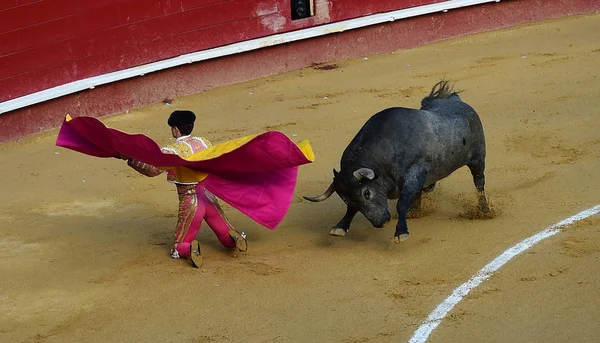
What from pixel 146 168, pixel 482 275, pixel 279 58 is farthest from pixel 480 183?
pixel 279 58

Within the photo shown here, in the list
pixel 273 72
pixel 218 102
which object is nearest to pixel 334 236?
pixel 218 102

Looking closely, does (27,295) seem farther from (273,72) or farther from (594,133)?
(273,72)

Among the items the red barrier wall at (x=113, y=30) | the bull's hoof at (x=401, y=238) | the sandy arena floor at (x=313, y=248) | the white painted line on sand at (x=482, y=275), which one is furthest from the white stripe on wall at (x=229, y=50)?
the white painted line on sand at (x=482, y=275)

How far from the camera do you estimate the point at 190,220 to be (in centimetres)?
685

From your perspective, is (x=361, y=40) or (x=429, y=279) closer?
(x=429, y=279)

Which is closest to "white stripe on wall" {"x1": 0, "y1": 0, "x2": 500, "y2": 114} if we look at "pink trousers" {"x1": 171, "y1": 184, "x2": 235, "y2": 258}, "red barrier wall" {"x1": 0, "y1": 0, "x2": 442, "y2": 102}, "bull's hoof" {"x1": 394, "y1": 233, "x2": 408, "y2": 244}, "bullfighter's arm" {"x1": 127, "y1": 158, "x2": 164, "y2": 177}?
"red barrier wall" {"x1": 0, "y1": 0, "x2": 442, "y2": 102}

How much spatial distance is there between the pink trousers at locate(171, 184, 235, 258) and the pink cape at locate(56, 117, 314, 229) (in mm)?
75

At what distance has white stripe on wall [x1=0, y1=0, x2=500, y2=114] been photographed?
33.7 feet

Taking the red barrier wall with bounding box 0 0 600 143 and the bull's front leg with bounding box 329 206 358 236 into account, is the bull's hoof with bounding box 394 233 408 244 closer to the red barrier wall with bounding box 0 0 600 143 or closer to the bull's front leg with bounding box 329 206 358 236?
the bull's front leg with bounding box 329 206 358 236

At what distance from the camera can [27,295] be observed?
21.6 feet

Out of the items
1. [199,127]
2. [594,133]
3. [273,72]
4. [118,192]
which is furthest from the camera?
[273,72]

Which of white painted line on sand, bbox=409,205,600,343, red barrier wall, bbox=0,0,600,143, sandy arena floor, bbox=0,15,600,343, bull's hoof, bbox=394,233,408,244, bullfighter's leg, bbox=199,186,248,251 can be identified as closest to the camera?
white painted line on sand, bbox=409,205,600,343

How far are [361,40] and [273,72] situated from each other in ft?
3.78

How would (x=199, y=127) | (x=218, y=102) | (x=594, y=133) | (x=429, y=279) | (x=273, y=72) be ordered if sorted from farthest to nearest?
(x=273, y=72)
(x=218, y=102)
(x=199, y=127)
(x=594, y=133)
(x=429, y=279)
